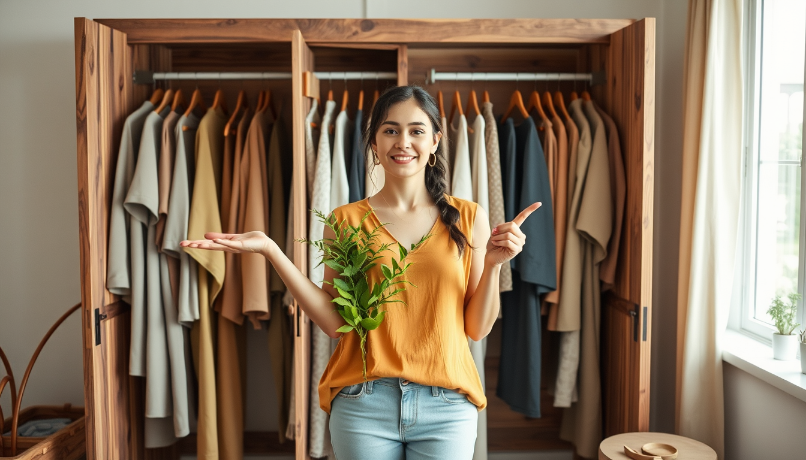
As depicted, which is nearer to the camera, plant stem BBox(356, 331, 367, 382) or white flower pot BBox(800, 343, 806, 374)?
plant stem BBox(356, 331, 367, 382)

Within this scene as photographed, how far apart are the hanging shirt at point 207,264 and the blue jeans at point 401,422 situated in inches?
47.4

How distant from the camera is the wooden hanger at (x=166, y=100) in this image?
2492mm

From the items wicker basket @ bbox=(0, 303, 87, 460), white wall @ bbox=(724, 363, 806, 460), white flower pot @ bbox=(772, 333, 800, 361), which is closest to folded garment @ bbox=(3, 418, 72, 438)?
wicker basket @ bbox=(0, 303, 87, 460)

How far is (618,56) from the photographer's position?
242 centimetres

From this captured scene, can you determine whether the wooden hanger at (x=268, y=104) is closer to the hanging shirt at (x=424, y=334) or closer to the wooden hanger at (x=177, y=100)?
the wooden hanger at (x=177, y=100)

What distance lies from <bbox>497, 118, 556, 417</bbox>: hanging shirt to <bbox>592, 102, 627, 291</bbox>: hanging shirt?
23cm

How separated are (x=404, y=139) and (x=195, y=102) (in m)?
1.48

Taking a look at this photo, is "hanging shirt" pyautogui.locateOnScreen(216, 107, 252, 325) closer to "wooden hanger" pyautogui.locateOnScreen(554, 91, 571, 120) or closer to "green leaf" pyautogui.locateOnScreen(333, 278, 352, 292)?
"green leaf" pyautogui.locateOnScreen(333, 278, 352, 292)

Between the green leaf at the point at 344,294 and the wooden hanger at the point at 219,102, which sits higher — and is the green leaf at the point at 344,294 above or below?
below

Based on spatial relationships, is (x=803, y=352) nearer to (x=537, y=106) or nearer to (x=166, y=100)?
(x=537, y=106)

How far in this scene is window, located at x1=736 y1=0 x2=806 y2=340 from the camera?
2158 millimetres

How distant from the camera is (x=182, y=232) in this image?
2398 millimetres

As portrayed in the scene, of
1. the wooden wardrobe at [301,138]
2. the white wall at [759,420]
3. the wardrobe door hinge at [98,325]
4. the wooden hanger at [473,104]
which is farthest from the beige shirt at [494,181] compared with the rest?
the wardrobe door hinge at [98,325]

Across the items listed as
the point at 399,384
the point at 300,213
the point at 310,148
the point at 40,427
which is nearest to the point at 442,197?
the point at 399,384
